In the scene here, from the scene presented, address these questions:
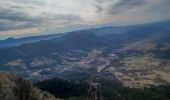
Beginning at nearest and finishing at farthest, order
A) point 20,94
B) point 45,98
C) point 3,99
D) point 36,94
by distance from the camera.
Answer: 1. point 3,99
2. point 20,94
3. point 36,94
4. point 45,98

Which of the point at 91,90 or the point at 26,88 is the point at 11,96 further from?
the point at 91,90

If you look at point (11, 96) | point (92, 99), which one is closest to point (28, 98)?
point (11, 96)

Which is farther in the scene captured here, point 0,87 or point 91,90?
point 91,90

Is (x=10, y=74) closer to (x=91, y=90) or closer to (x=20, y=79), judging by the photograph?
(x=20, y=79)

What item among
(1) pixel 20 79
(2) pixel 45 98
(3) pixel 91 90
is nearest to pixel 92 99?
(3) pixel 91 90

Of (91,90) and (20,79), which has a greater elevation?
(20,79)

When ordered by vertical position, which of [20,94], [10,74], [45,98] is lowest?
[45,98]

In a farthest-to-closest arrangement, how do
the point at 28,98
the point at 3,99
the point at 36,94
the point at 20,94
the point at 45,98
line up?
the point at 45,98
the point at 36,94
the point at 28,98
the point at 20,94
the point at 3,99

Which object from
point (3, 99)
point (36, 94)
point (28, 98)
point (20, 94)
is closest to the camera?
point (3, 99)

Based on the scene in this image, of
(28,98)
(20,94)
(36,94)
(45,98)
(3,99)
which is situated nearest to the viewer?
(3,99)
